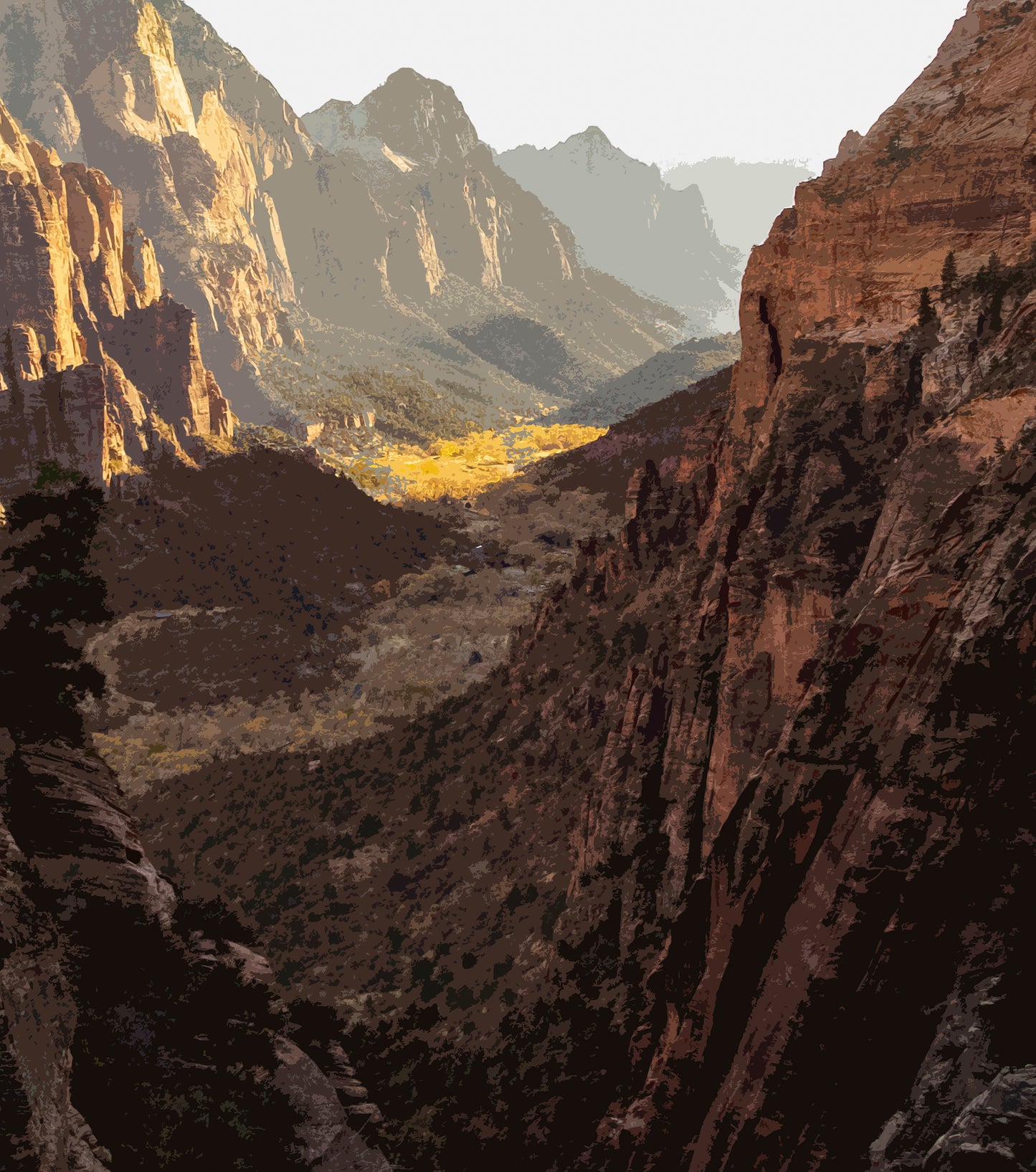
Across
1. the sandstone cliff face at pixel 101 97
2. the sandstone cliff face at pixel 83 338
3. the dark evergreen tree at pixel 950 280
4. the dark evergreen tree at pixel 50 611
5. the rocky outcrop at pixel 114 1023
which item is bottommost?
the rocky outcrop at pixel 114 1023

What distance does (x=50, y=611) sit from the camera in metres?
27.0

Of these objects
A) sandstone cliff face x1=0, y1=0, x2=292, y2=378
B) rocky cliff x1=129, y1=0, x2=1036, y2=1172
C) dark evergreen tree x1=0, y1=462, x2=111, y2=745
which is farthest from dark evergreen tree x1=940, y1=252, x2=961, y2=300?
sandstone cliff face x1=0, y1=0, x2=292, y2=378

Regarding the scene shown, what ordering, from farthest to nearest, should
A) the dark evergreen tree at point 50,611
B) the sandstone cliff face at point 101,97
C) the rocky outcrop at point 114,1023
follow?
the sandstone cliff face at point 101,97, the dark evergreen tree at point 50,611, the rocky outcrop at point 114,1023

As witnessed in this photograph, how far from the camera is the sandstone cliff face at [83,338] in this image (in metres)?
109

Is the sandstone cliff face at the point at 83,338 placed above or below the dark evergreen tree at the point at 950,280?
above

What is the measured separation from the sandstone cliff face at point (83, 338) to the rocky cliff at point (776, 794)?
64.4 m

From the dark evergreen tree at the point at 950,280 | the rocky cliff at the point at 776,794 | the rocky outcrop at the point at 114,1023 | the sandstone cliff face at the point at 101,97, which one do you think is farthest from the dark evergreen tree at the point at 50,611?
the sandstone cliff face at the point at 101,97

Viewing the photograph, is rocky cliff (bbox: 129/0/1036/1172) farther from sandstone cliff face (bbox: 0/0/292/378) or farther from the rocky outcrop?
sandstone cliff face (bbox: 0/0/292/378)

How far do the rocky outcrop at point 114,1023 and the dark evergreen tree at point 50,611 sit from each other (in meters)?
1.36

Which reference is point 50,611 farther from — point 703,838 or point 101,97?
A: point 101,97

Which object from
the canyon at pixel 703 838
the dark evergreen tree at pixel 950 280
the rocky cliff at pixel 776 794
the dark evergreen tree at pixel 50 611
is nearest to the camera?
the rocky cliff at pixel 776 794

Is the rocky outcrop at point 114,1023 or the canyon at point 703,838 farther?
the rocky outcrop at point 114,1023

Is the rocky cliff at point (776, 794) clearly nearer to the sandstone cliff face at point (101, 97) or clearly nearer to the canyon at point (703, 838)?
the canyon at point (703, 838)

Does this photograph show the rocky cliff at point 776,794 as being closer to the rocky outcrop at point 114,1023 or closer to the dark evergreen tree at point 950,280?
the dark evergreen tree at point 950,280
